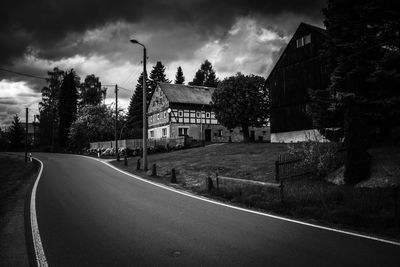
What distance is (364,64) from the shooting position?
13.9m

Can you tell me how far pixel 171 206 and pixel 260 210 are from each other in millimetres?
2640

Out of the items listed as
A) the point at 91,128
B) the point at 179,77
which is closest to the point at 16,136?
the point at 91,128

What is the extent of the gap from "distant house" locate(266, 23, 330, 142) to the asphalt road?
2070 centimetres

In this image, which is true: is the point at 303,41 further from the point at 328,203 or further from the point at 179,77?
the point at 179,77

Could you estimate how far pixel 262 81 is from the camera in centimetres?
3856

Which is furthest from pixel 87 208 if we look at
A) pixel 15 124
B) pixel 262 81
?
pixel 15 124

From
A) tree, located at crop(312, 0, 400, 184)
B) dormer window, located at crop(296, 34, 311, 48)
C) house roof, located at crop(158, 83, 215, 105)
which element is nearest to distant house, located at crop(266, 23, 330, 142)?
dormer window, located at crop(296, 34, 311, 48)

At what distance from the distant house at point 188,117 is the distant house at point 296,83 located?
17.2 m

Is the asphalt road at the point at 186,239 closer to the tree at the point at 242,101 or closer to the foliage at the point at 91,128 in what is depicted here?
the tree at the point at 242,101

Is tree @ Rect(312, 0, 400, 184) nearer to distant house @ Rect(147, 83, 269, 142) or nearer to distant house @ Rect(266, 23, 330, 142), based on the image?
distant house @ Rect(266, 23, 330, 142)

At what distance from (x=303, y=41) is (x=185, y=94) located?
2721 cm

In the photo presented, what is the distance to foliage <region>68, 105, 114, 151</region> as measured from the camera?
5772 centimetres

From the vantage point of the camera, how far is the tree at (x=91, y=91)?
7112 centimetres

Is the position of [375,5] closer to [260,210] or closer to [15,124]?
[260,210]
